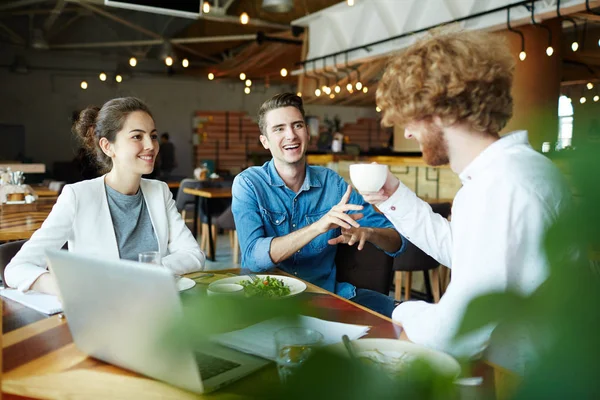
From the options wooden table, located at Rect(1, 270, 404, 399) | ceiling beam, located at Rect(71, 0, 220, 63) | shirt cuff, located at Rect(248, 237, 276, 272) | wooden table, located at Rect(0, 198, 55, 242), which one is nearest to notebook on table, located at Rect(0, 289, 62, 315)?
wooden table, located at Rect(1, 270, 404, 399)

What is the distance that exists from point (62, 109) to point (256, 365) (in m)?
13.5

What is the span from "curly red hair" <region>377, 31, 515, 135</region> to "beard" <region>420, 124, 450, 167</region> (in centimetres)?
4

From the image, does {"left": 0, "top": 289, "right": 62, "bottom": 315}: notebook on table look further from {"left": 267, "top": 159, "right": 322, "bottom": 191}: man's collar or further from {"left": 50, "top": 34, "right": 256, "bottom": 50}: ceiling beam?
{"left": 50, "top": 34, "right": 256, "bottom": 50}: ceiling beam

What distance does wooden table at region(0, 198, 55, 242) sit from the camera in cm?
259

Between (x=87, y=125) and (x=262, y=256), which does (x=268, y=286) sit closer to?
(x=262, y=256)

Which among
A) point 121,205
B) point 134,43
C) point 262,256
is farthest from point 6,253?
point 134,43

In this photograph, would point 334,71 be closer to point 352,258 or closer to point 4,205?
point 4,205

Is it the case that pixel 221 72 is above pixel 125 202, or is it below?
above

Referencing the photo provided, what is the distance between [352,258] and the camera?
2.28 m

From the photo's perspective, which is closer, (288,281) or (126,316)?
(126,316)

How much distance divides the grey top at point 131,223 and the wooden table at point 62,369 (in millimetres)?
810

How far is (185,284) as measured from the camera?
1608 mm

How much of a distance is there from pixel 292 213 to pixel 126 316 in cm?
153

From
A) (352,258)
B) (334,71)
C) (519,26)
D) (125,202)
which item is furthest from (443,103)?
(334,71)
